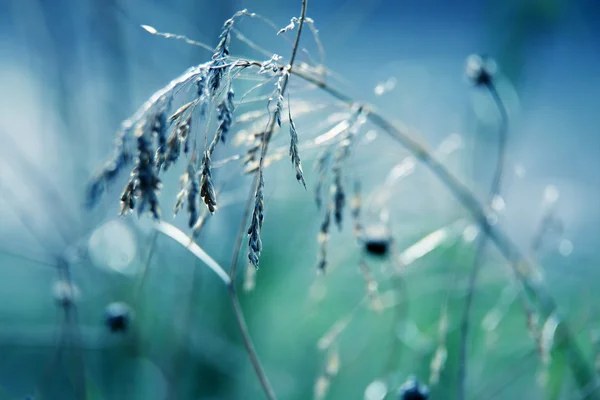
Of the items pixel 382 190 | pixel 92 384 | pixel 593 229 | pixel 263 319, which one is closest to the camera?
pixel 382 190

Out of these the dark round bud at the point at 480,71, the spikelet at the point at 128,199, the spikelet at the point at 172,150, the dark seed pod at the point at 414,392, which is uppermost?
the dark round bud at the point at 480,71

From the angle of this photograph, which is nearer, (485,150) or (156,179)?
(156,179)

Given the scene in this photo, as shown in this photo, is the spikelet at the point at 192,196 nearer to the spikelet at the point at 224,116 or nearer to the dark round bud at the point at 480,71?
the spikelet at the point at 224,116

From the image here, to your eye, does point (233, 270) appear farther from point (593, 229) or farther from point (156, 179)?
point (593, 229)

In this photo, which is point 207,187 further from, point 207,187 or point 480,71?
point 480,71

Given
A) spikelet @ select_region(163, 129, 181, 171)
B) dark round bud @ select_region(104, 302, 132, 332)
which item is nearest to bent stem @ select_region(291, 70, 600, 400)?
spikelet @ select_region(163, 129, 181, 171)

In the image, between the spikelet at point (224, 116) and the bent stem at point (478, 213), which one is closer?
the spikelet at point (224, 116)

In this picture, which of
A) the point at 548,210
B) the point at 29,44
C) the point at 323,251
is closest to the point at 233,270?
the point at 323,251

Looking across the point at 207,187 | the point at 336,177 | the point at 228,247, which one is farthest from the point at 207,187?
the point at 228,247

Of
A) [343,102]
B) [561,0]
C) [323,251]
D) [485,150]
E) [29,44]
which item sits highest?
[29,44]

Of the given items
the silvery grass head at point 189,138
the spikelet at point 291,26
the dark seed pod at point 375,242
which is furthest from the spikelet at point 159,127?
the dark seed pod at point 375,242

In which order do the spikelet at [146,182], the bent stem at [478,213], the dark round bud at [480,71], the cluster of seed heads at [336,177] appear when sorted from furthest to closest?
the dark round bud at [480,71] → the bent stem at [478,213] → the cluster of seed heads at [336,177] → the spikelet at [146,182]
